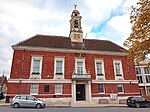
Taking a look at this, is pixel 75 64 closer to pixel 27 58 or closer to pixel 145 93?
pixel 27 58

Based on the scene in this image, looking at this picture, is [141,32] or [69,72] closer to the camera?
[141,32]

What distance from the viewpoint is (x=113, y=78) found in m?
26.3

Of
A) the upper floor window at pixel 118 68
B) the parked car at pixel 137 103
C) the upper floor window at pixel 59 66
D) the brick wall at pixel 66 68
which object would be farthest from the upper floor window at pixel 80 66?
the parked car at pixel 137 103

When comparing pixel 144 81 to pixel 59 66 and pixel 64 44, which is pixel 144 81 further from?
pixel 59 66

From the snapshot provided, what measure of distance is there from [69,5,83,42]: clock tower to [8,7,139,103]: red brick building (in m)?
0.46

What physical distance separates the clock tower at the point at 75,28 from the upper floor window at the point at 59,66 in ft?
18.2

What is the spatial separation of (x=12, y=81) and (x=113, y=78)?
16.3 meters

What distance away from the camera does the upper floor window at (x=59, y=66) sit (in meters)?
24.7

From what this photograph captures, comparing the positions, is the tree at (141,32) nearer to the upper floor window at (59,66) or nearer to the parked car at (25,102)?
the parked car at (25,102)

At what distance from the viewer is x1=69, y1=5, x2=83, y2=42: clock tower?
29200mm

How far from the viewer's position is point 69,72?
81.8 ft

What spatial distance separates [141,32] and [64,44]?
68.7ft

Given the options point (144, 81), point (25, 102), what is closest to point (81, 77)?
point (25, 102)

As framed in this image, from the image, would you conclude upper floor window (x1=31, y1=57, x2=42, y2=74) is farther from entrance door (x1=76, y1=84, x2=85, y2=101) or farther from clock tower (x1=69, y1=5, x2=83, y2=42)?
clock tower (x1=69, y1=5, x2=83, y2=42)
